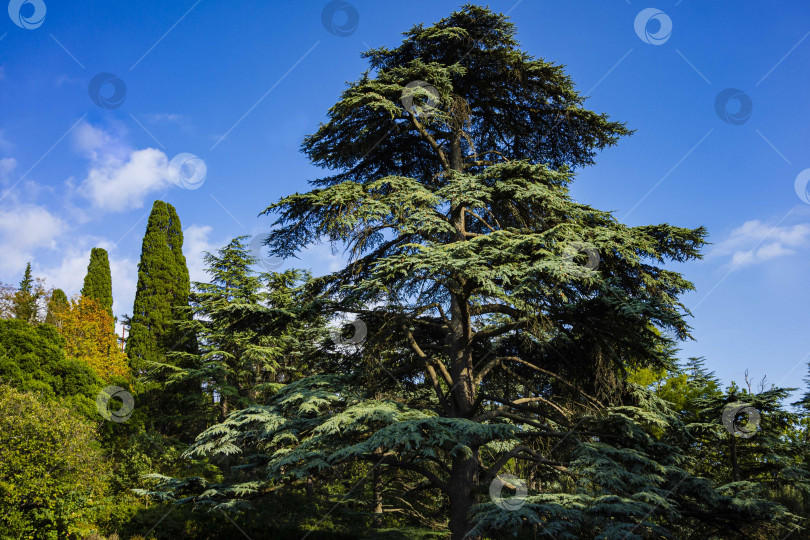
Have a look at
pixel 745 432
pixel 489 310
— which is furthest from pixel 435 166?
pixel 745 432

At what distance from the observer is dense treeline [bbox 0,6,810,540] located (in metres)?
8.45

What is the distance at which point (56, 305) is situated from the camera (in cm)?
3197

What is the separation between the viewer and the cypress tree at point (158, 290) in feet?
79.0

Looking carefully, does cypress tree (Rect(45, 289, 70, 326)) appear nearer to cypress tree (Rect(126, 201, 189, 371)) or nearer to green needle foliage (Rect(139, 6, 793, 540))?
cypress tree (Rect(126, 201, 189, 371))

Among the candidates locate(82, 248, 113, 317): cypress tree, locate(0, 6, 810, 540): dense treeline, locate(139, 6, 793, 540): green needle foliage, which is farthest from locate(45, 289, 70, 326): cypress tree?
locate(139, 6, 793, 540): green needle foliage

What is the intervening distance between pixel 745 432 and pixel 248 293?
19761 millimetres

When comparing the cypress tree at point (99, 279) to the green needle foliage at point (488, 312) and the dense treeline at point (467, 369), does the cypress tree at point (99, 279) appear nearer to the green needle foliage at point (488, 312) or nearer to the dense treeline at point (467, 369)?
the dense treeline at point (467, 369)

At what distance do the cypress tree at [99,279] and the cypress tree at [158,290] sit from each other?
8.49 metres

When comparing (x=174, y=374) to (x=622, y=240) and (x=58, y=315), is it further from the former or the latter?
(x=622, y=240)

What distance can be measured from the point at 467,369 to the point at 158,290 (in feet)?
67.6

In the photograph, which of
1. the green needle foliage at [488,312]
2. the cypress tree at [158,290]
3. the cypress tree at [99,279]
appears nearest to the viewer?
the green needle foliage at [488,312]

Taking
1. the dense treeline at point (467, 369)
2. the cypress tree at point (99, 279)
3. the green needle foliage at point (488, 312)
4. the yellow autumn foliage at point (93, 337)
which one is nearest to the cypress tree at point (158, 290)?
the yellow autumn foliage at point (93, 337)

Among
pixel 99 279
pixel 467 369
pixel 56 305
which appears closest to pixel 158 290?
pixel 99 279

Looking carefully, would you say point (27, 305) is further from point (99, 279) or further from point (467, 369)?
point (467, 369)
